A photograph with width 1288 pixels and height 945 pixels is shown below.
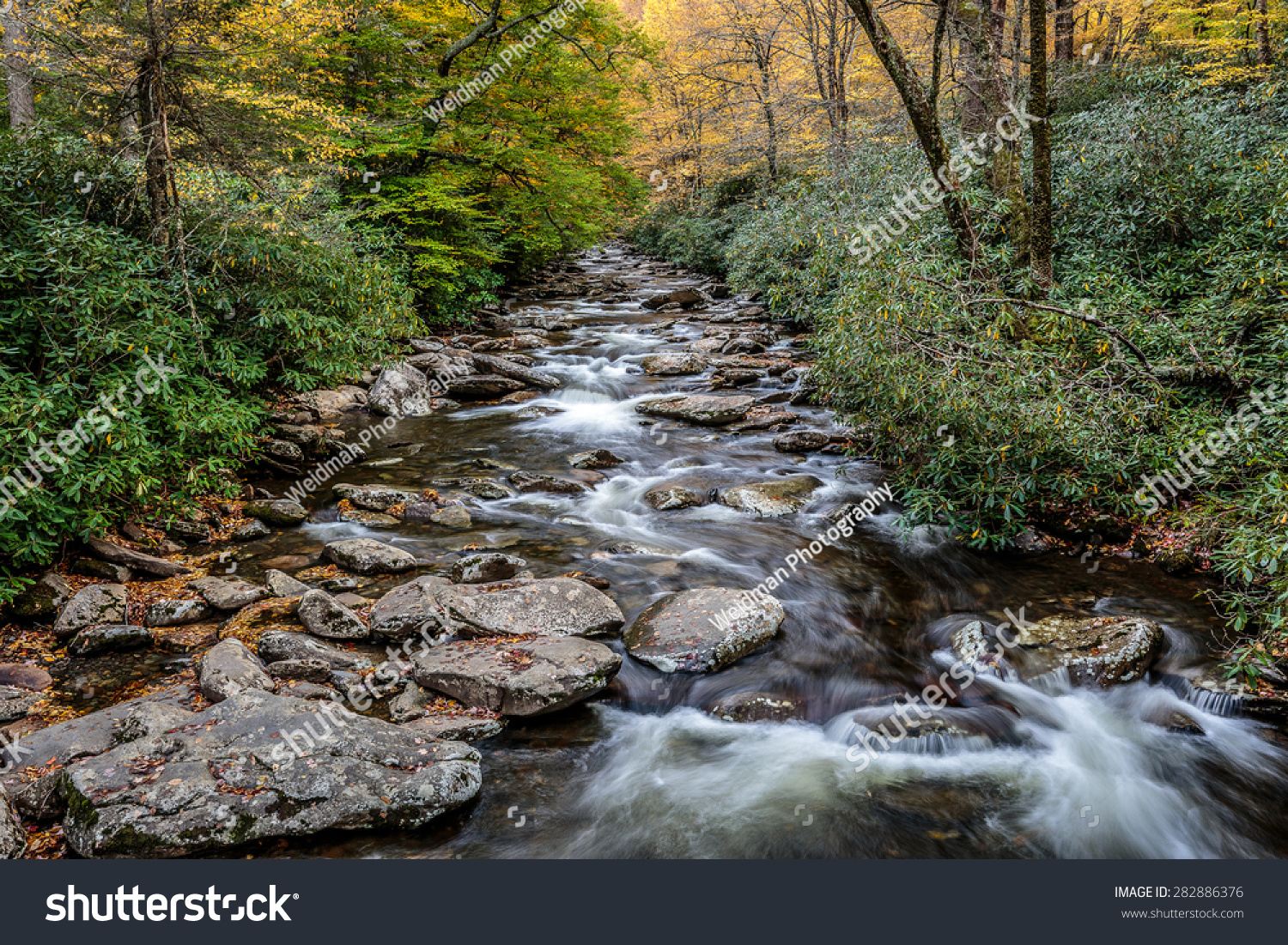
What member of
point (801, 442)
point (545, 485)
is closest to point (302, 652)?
point (545, 485)

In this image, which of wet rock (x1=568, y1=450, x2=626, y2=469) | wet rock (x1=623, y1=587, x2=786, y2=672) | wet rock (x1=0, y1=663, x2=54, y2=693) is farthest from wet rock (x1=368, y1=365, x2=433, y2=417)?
wet rock (x1=623, y1=587, x2=786, y2=672)

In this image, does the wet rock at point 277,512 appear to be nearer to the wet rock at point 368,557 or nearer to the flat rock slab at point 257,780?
the wet rock at point 368,557

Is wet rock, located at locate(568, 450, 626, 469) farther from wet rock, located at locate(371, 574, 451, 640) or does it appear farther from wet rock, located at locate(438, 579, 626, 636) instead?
wet rock, located at locate(371, 574, 451, 640)

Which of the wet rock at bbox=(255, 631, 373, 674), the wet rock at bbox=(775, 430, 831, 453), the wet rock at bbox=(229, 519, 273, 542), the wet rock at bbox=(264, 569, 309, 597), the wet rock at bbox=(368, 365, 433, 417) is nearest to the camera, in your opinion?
the wet rock at bbox=(255, 631, 373, 674)

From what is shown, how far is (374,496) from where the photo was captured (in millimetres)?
9008

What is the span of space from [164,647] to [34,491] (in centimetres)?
157

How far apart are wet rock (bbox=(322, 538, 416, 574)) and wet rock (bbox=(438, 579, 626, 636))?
41.9 inches

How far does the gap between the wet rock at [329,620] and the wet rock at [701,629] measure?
2345 mm

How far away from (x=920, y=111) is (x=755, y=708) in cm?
813

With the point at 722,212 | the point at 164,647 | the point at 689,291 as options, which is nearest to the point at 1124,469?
the point at 164,647

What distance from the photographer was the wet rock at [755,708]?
18.5ft

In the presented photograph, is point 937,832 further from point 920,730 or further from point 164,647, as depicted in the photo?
point 164,647

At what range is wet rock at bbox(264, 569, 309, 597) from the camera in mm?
6605

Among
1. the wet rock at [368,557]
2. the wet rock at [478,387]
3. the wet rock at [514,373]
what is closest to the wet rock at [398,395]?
the wet rock at [478,387]
